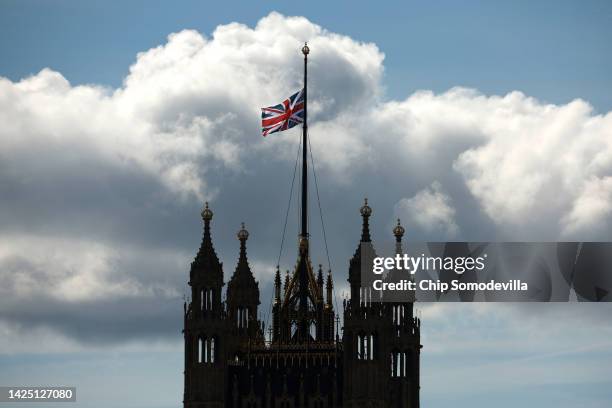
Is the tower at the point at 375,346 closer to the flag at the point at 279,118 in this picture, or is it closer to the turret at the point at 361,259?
the turret at the point at 361,259

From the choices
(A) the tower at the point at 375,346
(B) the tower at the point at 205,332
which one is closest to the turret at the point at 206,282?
(B) the tower at the point at 205,332

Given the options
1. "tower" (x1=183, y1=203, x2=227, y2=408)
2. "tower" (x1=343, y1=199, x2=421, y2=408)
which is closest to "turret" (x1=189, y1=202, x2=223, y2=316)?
"tower" (x1=183, y1=203, x2=227, y2=408)

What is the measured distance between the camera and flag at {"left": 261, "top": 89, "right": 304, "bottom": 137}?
15288 cm

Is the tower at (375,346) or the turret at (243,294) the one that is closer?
the tower at (375,346)

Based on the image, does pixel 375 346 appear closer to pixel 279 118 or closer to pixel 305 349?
pixel 305 349

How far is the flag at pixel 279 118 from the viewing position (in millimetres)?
152875

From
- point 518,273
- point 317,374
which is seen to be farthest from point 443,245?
point 317,374

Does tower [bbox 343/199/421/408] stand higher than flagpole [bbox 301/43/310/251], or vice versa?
flagpole [bbox 301/43/310/251]

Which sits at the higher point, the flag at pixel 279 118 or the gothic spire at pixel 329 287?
the flag at pixel 279 118

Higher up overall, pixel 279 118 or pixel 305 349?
pixel 279 118

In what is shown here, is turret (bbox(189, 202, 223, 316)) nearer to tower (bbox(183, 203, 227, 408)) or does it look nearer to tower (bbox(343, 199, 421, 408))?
tower (bbox(183, 203, 227, 408))

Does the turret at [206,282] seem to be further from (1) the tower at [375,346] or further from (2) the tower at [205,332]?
(1) the tower at [375,346]

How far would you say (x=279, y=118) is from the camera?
15325cm

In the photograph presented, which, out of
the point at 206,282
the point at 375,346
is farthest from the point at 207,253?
the point at 375,346
